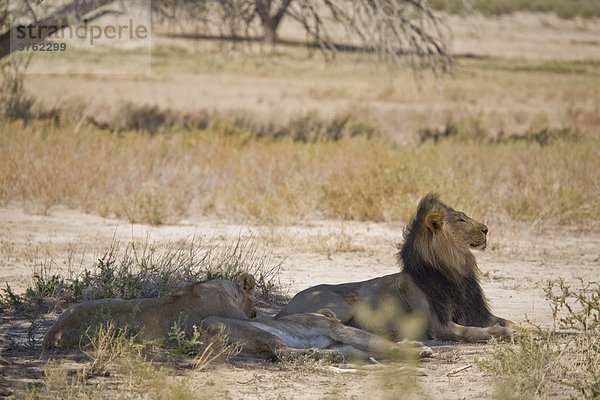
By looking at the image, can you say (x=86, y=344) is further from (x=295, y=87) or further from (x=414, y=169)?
(x=295, y=87)

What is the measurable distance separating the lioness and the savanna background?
0.37 feet

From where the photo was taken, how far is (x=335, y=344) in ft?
20.3

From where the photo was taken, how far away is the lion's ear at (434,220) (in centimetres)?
686

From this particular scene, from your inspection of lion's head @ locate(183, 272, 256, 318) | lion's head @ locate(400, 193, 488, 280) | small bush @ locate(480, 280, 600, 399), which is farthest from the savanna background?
Answer: lion's head @ locate(400, 193, 488, 280)

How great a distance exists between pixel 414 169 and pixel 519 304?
5.80 meters

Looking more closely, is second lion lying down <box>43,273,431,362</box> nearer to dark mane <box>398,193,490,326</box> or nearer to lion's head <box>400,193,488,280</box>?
dark mane <box>398,193,490,326</box>

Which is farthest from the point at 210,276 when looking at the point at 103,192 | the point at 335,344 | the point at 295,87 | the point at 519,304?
the point at 295,87

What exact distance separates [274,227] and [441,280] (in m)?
4.93

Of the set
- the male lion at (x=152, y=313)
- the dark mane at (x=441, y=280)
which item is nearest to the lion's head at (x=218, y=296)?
the male lion at (x=152, y=313)

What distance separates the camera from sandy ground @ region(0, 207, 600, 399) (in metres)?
5.43

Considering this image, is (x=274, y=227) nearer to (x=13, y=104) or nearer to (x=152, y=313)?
(x=152, y=313)

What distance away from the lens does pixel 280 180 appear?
14273mm

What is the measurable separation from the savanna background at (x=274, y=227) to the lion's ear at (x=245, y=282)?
79 cm

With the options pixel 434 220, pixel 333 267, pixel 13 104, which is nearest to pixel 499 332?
pixel 434 220
